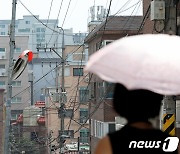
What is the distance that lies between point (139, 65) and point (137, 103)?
0.26m

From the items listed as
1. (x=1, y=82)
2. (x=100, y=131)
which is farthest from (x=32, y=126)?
(x=100, y=131)

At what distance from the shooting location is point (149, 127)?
12.0 feet

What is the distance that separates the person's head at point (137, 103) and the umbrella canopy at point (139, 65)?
0.25ft

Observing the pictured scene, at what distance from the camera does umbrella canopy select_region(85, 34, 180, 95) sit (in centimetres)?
349

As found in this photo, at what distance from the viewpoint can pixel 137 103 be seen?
3.63 meters

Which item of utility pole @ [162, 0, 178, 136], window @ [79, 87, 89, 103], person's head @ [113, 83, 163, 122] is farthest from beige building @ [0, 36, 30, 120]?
person's head @ [113, 83, 163, 122]

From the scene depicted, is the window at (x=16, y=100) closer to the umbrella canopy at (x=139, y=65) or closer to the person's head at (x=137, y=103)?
the person's head at (x=137, y=103)

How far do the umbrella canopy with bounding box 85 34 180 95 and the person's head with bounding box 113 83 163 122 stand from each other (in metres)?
0.08

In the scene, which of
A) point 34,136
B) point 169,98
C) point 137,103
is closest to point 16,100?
point 34,136

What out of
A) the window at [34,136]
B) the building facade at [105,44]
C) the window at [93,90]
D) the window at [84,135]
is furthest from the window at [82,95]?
the building facade at [105,44]

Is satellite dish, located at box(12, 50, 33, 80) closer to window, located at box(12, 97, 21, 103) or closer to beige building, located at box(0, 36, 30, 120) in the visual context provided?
beige building, located at box(0, 36, 30, 120)

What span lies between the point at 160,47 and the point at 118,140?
0.59m

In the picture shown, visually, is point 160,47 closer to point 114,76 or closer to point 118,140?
point 114,76

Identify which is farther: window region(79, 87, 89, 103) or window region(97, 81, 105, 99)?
window region(79, 87, 89, 103)
